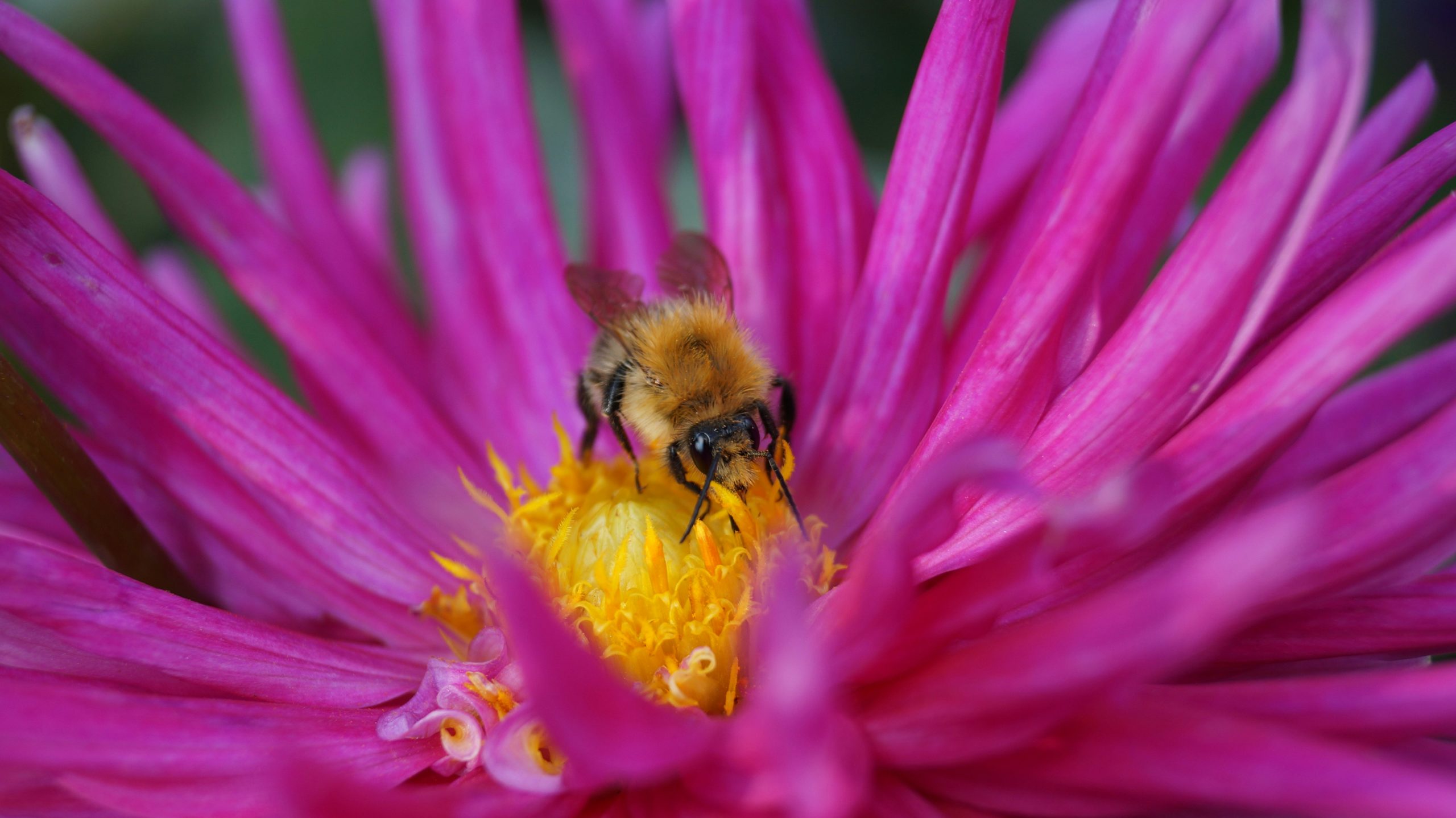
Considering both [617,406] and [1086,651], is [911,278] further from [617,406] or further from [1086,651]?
[1086,651]

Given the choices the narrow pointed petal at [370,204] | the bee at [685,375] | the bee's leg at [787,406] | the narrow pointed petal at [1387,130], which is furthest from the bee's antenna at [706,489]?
the narrow pointed petal at [370,204]

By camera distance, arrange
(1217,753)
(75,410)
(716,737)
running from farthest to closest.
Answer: (75,410) < (716,737) < (1217,753)

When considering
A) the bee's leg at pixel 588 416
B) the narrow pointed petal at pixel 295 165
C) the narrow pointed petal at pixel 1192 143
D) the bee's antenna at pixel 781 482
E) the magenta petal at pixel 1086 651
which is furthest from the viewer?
the narrow pointed petal at pixel 295 165

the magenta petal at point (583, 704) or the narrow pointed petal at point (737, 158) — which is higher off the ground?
the narrow pointed petal at point (737, 158)

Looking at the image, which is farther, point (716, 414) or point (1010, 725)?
point (716, 414)

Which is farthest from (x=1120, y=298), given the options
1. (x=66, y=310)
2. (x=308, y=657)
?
(x=66, y=310)

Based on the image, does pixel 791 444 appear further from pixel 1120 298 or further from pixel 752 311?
pixel 1120 298

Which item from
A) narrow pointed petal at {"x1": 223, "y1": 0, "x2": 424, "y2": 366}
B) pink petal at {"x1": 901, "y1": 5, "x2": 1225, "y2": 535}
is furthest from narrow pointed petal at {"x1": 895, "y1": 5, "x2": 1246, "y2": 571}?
narrow pointed petal at {"x1": 223, "y1": 0, "x2": 424, "y2": 366}

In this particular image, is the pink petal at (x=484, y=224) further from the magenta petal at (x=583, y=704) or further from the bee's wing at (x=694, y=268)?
the magenta petal at (x=583, y=704)
